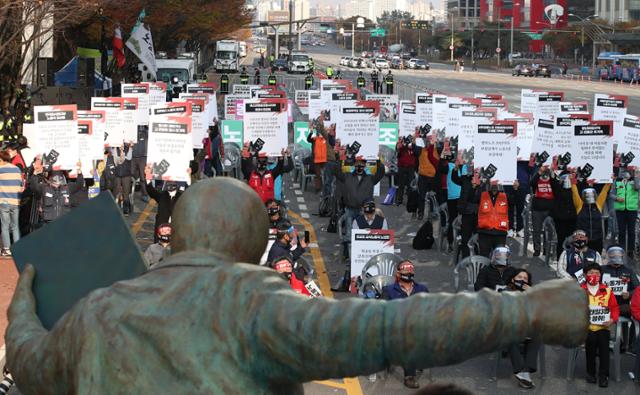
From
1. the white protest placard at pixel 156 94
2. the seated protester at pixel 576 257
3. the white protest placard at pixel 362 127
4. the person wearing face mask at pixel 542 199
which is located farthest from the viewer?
the white protest placard at pixel 156 94

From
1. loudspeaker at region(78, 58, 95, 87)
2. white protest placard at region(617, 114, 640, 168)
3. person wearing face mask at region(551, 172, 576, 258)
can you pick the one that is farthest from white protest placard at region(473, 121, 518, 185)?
loudspeaker at region(78, 58, 95, 87)

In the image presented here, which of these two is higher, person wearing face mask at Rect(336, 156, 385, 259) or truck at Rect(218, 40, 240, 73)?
truck at Rect(218, 40, 240, 73)

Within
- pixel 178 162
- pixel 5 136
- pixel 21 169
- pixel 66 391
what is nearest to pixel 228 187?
pixel 66 391

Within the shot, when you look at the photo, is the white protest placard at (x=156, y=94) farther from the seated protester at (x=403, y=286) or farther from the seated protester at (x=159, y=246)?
the seated protester at (x=403, y=286)

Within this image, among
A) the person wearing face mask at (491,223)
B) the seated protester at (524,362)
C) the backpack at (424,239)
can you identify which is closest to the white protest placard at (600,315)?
the seated protester at (524,362)

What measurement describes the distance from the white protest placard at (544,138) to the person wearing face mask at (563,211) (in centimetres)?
150

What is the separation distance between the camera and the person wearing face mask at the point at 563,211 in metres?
18.8

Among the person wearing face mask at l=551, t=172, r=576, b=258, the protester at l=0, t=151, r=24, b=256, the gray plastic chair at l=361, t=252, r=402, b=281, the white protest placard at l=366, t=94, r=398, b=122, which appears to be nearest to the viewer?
the gray plastic chair at l=361, t=252, r=402, b=281

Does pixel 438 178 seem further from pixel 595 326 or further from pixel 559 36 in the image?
pixel 559 36

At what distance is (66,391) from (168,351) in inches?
13.5

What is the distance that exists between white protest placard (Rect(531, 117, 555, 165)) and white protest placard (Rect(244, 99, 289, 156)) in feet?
14.4

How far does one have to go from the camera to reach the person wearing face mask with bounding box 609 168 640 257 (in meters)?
19.2

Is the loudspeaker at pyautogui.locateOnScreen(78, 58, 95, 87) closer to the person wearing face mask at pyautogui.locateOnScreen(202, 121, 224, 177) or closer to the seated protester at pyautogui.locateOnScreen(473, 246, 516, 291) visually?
the person wearing face mask at pyautogui.locateOnScreen(202, 121, 224, 177)

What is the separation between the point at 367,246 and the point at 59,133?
6.55 m
